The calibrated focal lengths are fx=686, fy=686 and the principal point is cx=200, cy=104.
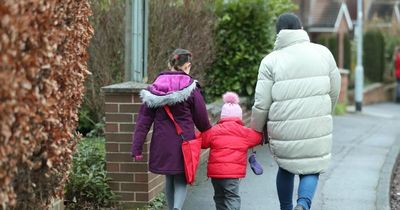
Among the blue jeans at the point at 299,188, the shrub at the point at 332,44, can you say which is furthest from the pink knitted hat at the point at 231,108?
the shrub at the point at 332,44

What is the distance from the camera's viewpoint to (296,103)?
5344 mm

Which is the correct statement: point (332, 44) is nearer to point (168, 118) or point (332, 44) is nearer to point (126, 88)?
point (126, 88)

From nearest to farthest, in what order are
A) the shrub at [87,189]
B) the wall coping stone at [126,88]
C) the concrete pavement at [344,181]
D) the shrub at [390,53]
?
1. the wall coping stone at [126,88]
2. the shrub at [87,189]
3. the concrete pavement at [344,181]
4. the shrub at [390,53]

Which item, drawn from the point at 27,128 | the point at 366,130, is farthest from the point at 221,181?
the point at 366,130

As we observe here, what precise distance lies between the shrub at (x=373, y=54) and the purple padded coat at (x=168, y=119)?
66.7 ft

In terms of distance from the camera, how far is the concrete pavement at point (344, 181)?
6.73 meters

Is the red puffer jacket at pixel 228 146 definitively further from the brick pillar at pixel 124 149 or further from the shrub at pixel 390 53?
the shrub at pixel 390 53


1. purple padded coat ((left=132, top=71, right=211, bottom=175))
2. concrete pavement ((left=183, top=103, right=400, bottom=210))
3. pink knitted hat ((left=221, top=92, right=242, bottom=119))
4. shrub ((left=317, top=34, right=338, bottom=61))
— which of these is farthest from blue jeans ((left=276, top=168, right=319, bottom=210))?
shrub ((left=317, top=34, right=338, bottom=61))

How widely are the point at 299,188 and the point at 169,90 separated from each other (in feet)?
4.36

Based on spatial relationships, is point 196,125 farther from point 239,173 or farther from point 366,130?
point 366,130

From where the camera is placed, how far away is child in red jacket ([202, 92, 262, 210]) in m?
5.42

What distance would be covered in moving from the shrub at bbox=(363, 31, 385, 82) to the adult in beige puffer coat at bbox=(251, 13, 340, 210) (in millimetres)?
19823

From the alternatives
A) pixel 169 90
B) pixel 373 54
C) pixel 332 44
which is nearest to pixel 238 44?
pixel 169 90

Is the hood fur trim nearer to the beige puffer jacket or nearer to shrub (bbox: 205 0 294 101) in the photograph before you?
→ the beige puffer jacket
